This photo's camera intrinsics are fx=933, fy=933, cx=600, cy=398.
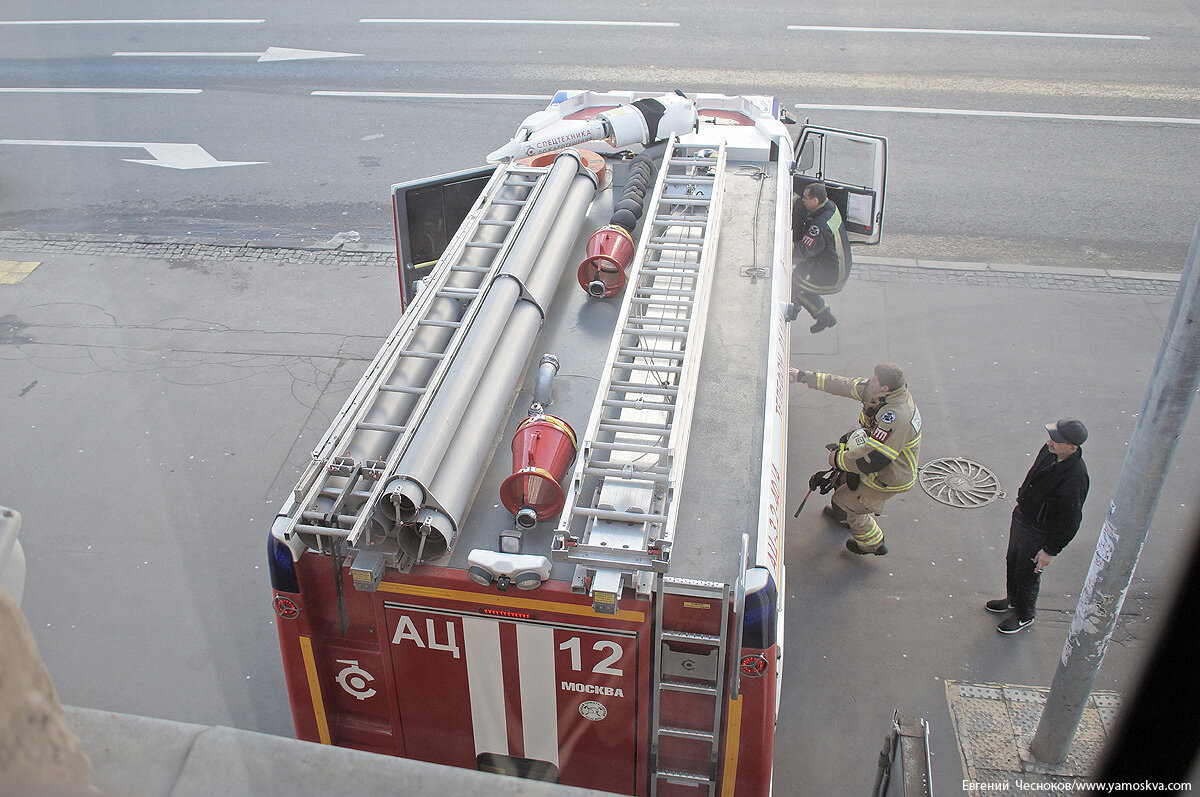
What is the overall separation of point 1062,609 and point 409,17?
16669mm

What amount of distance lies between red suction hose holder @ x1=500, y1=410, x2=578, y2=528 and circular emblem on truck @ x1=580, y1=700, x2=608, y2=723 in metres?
0.78

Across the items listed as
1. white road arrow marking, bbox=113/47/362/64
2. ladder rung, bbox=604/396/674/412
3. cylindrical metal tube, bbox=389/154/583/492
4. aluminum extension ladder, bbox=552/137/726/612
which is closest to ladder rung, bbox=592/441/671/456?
aluminum extension ladder, bbox=552/137/726/612

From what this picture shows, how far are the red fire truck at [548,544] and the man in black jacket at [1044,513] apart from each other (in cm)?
191

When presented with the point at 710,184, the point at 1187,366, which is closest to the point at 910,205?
the point at 710,184

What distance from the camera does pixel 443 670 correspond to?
154 inches

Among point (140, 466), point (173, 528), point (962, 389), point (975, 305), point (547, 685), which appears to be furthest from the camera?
point (975, 305)

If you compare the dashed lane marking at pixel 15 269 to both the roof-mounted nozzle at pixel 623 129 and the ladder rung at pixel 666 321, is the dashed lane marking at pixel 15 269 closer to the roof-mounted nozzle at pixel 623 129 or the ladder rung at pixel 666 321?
the roof-mounted nozzle at pixel 623 129

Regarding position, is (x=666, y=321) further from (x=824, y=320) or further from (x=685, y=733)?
(x=824, y=320)

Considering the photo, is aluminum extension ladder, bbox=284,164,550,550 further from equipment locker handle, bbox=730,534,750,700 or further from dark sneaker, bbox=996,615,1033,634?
dark sneaker, bbox=996,615,1033,634

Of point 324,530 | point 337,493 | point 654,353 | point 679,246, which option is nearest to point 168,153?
point 679,246

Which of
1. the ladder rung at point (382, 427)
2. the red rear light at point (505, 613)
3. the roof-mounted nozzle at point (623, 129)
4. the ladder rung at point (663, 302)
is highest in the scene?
the roof-mounted nozzle at point (623, 129)

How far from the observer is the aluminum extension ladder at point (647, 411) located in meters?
3.46

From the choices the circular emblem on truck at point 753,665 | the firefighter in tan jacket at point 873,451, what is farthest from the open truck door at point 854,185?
the circular emblem on truck at point 753,665

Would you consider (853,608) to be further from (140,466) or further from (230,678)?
(140,466)
